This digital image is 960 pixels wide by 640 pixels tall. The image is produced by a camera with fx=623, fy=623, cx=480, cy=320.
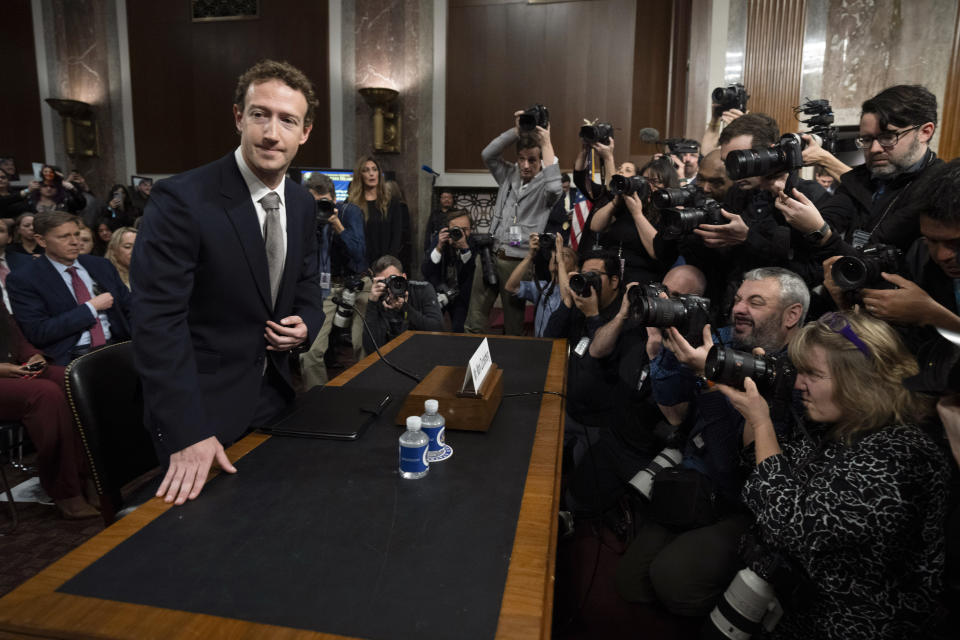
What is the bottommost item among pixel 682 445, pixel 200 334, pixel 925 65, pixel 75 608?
pixel 682 445

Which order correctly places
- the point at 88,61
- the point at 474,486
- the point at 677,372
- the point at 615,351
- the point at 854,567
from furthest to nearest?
the point at 88,61, the point at 615,351, the point at 677,372, the point at 854,567, the point at 474,486

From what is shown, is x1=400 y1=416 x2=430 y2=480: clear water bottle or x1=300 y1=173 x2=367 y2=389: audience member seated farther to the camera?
x1=300 y1=173 x2=367 y2=389: audience member seated

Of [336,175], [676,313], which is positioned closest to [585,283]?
[676,313]

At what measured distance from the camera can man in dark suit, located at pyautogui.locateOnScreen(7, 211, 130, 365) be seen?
9.05 ft

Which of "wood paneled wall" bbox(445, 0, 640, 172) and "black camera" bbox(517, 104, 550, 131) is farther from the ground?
"wood paneled wall" bbox(445, 0, 640, 172)

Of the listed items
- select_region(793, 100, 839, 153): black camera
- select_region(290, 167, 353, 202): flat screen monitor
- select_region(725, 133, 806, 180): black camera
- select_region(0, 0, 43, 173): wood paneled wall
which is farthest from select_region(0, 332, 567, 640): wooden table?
select_region(0, 0, 43, 173): wood paneled wall

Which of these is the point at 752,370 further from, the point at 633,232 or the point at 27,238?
the point at 27,238

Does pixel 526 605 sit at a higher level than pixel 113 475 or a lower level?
higher

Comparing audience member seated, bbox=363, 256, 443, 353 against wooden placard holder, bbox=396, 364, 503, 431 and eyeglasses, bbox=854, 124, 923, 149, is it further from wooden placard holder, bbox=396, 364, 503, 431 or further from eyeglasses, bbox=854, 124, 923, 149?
eyeglasses, bbox=854, 124, 923, 149

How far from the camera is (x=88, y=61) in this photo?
7816mm

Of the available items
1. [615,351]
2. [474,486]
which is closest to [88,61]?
[615,351]

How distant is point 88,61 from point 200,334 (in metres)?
8.41

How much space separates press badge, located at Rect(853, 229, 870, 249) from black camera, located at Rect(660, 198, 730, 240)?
0.41 m

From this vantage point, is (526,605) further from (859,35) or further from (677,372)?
(859,35)
